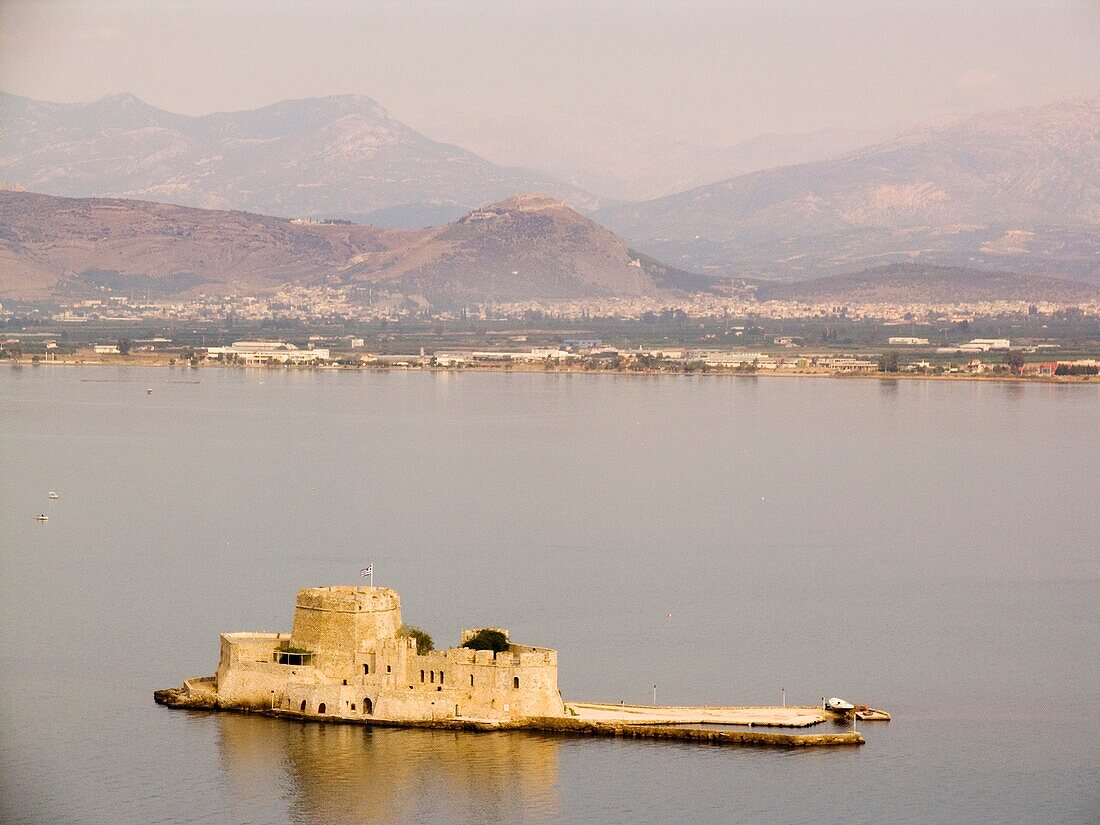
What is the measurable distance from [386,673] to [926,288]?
554ft

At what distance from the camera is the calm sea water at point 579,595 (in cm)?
2194

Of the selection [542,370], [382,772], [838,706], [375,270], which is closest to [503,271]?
[375,270]

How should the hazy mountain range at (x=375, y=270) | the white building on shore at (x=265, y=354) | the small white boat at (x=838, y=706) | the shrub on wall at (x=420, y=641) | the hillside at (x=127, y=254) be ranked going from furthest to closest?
the hazy mountain range at (x=375, y=270) < the hillside at (x=127, y=254) < the white building on shore at (x=265, y=354) < the small white boat at (x=838, y=706) < the shrub on wall at (x=420, y=641)

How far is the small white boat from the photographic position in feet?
80.7

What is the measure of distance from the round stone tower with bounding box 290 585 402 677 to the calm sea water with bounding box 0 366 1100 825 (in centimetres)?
77

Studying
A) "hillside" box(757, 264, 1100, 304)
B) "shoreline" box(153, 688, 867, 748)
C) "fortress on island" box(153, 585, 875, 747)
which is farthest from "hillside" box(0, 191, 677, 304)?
"shoreline" box(153, 688, 867, 748)

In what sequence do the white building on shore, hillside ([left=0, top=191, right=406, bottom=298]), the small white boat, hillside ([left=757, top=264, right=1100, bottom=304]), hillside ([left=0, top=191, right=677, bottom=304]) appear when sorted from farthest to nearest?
hillside ([left=757, top=264, right=1100, bottom=304]), hillside ([left=0, top=191, right=677, bottom=304]), hillside ([left=0, top=191, right=406, bottom=298]), the white building on shore, the small white boat

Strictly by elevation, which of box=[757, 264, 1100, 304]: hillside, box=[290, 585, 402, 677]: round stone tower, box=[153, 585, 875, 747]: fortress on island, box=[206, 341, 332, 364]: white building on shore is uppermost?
box=[757, 264, 1100, 304]: hillside

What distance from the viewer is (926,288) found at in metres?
188

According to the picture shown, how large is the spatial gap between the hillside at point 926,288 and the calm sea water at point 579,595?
113 metres

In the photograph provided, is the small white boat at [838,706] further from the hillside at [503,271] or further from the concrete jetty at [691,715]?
the hillside at [503,271]

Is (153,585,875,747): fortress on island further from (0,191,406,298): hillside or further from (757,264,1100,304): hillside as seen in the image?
(757,264,1100,304): hillside

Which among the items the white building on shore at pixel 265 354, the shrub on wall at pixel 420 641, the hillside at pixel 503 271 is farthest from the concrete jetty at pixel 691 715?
the hillside at pixel 503 271

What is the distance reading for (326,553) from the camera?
36.9 m
